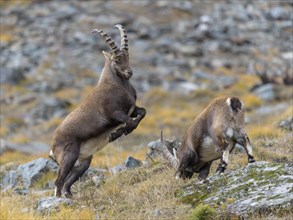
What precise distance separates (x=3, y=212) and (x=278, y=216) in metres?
3.14

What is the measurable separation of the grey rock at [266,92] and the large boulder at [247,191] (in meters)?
18.2

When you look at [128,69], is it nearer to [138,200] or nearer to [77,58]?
[138,200]

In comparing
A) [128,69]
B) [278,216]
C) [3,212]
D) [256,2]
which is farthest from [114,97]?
[256,2]

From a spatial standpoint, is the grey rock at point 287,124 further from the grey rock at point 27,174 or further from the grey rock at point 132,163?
the grey rock at point 27,174

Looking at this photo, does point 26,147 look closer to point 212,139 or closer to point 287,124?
point 287,124

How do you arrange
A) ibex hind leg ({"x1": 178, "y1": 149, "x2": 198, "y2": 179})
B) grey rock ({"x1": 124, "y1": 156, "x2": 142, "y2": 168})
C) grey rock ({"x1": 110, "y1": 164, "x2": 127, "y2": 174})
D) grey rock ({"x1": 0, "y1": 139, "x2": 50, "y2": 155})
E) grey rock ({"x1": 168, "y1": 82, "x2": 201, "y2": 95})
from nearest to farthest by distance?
ibex hind leg ({"x1": 178, "y1": 149, "x2": 198, "y2": 179}), grey rock ({"x1": 110, "y1": 164, "x2": 127, "y2": 174}), grey rock ({"x1": 124, "y1": 156, "x2": 142, "y2": 168}), grey rock ({"x1": 0, "y1": 139, "x2": 50, "y2": 155}), grey rock ({"x1": 168, "y1": 82, "x2": 201, "y2": 95})

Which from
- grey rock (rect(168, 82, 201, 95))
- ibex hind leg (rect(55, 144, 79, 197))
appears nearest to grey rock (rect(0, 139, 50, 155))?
ibex hind leg (rect(55, 144, 79, 197))

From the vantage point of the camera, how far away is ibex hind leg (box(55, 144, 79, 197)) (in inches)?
377

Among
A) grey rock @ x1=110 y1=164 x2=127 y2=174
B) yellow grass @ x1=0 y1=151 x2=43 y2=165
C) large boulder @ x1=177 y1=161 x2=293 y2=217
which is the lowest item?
yellow grass @ x1=0 y1=151 x2=43 y2=165

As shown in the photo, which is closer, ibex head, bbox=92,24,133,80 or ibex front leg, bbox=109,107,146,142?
ibex front leg, bbox=109,107,146,142

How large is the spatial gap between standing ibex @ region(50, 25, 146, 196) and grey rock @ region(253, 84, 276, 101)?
1674 cm

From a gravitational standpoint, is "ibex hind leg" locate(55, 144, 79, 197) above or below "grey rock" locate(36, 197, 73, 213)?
below

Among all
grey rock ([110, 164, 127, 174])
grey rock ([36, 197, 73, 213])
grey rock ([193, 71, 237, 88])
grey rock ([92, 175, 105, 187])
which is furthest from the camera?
grey rock ([193, 71, 237, 88])

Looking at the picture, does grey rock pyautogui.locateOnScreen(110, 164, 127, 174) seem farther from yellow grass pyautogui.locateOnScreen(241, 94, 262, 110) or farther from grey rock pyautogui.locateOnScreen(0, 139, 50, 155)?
yellow grass pyautogui.locateOnScreen(241, 94, 262, 110)
